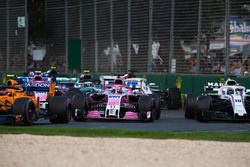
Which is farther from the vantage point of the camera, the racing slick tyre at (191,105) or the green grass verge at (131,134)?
the racing slick tyre at (191,105)

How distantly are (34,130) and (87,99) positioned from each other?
15.0 feet

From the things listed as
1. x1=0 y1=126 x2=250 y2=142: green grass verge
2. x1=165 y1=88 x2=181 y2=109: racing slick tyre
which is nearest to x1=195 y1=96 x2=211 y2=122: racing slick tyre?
x1=0 y1=126 x2=250 y2=142: green grass verge

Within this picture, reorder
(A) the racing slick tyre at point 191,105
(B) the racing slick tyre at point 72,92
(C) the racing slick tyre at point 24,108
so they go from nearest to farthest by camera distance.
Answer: (C) the racing slick tyre at point 24,108
(A) the racing slick tyre at point 191,105
(B) the racing slick tyre at point 72,92

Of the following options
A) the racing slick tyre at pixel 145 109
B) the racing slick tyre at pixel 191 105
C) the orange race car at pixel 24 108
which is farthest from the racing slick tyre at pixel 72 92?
the racing slick tyre at pixel 191 105

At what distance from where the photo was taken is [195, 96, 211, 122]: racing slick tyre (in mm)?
20969

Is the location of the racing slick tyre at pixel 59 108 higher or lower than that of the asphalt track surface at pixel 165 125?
higher

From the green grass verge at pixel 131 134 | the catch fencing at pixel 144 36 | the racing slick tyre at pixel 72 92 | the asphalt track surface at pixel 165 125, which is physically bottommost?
the asphalt track surface at pixel 165 125

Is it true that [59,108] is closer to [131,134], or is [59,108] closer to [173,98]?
[131,134]

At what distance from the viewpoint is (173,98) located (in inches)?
1115

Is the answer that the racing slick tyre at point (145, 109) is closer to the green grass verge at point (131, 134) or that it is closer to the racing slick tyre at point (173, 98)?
the green grass verge at point (131, 134)

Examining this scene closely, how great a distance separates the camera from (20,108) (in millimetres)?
18281

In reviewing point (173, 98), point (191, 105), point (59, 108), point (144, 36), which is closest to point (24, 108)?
point (59, 108)

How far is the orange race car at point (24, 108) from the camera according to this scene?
60.3 feet

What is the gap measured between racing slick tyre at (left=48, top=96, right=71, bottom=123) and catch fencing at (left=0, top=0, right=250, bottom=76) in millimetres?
10748
